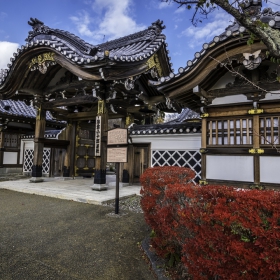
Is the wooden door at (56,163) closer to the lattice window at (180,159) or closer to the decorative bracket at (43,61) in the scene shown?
the decorative bracket at (43,61)

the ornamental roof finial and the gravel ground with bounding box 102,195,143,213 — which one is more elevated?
the ornamental roof finial

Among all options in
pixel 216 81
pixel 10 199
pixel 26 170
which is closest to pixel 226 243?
pixel 216 81

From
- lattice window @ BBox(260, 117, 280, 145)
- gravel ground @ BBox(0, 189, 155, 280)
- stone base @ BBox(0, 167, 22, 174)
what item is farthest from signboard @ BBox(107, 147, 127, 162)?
stone base @ BBox(0, 167, 22, 174)

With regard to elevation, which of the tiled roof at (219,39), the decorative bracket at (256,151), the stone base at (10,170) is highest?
the tiled roof at (219,39)

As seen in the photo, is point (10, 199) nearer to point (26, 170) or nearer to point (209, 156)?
point (209, 156)

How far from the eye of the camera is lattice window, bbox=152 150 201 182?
827 centimetres

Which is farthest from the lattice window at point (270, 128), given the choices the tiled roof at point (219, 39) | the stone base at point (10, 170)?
the stone base at point (10, 170)

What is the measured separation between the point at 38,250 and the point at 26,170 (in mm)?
12006

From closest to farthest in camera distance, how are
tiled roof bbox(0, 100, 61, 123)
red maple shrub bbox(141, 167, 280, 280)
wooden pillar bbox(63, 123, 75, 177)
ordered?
1. red maple shrub bbox(141, 167, 280, 280)
2. wooden pillar bbox(63, 123, 75, 177)
3. tiled roof bbox(0, 100, 61, 123)

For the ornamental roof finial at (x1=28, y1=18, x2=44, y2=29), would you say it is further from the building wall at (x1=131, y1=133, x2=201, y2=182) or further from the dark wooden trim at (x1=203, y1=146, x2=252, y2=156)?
the dark wooden trim at (x1=203, y1=146, x2=252, y2=156)

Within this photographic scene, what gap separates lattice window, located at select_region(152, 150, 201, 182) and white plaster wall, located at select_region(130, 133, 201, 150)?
0.20 meters

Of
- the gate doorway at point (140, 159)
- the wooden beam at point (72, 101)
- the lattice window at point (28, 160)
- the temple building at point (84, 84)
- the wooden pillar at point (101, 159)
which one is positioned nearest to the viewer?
the temple building at point (84, 84)

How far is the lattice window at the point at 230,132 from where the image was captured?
6.12 m

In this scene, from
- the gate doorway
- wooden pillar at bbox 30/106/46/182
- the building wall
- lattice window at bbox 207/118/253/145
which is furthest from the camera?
wooden pillar at bbox 30/106/46/182
